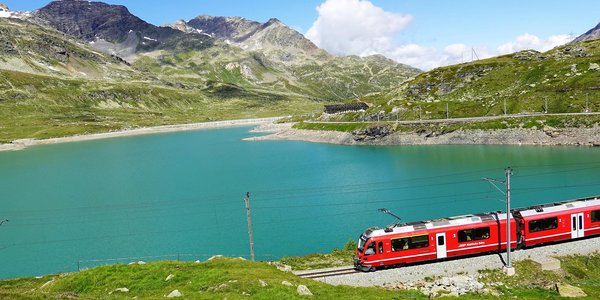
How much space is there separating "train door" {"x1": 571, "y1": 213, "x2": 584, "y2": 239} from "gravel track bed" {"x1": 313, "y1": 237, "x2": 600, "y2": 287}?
74 cm

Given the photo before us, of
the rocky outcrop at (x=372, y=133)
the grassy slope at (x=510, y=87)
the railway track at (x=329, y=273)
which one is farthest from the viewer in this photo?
the rocky outcrop at (x=372, y=133)

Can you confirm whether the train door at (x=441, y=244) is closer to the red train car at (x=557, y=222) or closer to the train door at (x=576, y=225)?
the red train car at (x=557, y=222)

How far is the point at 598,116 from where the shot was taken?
368ft

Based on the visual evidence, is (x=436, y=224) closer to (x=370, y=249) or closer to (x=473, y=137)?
(x=370, y=249)

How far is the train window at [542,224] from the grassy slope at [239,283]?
295 centimetres

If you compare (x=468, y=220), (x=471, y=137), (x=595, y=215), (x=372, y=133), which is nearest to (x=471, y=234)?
(x=468, y=220)

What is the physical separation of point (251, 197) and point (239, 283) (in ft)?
179

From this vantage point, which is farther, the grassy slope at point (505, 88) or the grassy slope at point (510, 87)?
the grassy slope at point (510, 87)

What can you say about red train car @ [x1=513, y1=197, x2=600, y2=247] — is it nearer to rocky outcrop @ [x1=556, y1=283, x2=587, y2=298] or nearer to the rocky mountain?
rocky outcrop @ [x1=556, y1=283, x2=587, y2=298]

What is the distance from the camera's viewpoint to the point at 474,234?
35.3 m

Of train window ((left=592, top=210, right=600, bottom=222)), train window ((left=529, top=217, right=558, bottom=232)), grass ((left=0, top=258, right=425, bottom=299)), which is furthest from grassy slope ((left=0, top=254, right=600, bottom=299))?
train window ((left=592, top=210, right=600, bottom=222))

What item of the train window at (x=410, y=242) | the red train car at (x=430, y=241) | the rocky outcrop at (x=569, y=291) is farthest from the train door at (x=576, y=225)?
the train window at (x=410, y=242)

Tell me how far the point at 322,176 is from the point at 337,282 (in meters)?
66.0

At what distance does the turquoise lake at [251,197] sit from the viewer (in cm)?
5466
